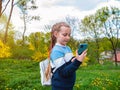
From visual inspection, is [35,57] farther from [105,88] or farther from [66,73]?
[66,73]

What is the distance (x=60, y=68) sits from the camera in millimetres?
3061

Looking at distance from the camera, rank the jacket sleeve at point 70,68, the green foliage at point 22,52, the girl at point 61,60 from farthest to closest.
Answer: the green foliage at point 22,52, the girl at point 61,60, the jacket sleeve at point 70,68

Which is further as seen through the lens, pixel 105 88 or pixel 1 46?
pixel 1 46

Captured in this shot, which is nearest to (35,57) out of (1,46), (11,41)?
(1,46)

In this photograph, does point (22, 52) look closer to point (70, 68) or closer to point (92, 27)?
point (92, 27)

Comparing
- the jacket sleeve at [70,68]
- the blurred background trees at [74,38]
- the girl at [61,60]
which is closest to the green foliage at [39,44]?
the blurred background trees at [74,38]

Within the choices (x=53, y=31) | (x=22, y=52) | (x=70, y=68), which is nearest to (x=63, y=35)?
(x=53, y=31)

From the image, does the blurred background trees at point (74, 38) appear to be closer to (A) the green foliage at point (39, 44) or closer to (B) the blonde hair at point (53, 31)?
(A) the green foliage at point (39, 44)

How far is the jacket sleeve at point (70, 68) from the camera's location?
9.40 feet

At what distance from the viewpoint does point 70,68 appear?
291 cm

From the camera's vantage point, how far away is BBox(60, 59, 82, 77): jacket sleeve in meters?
2.87

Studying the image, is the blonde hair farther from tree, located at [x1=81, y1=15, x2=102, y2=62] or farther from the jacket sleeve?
tree, located at [x1=81, y1=15, x2=102, y2=62]

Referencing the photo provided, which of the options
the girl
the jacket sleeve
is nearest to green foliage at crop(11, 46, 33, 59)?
the girl

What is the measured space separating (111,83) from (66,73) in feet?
19.7
